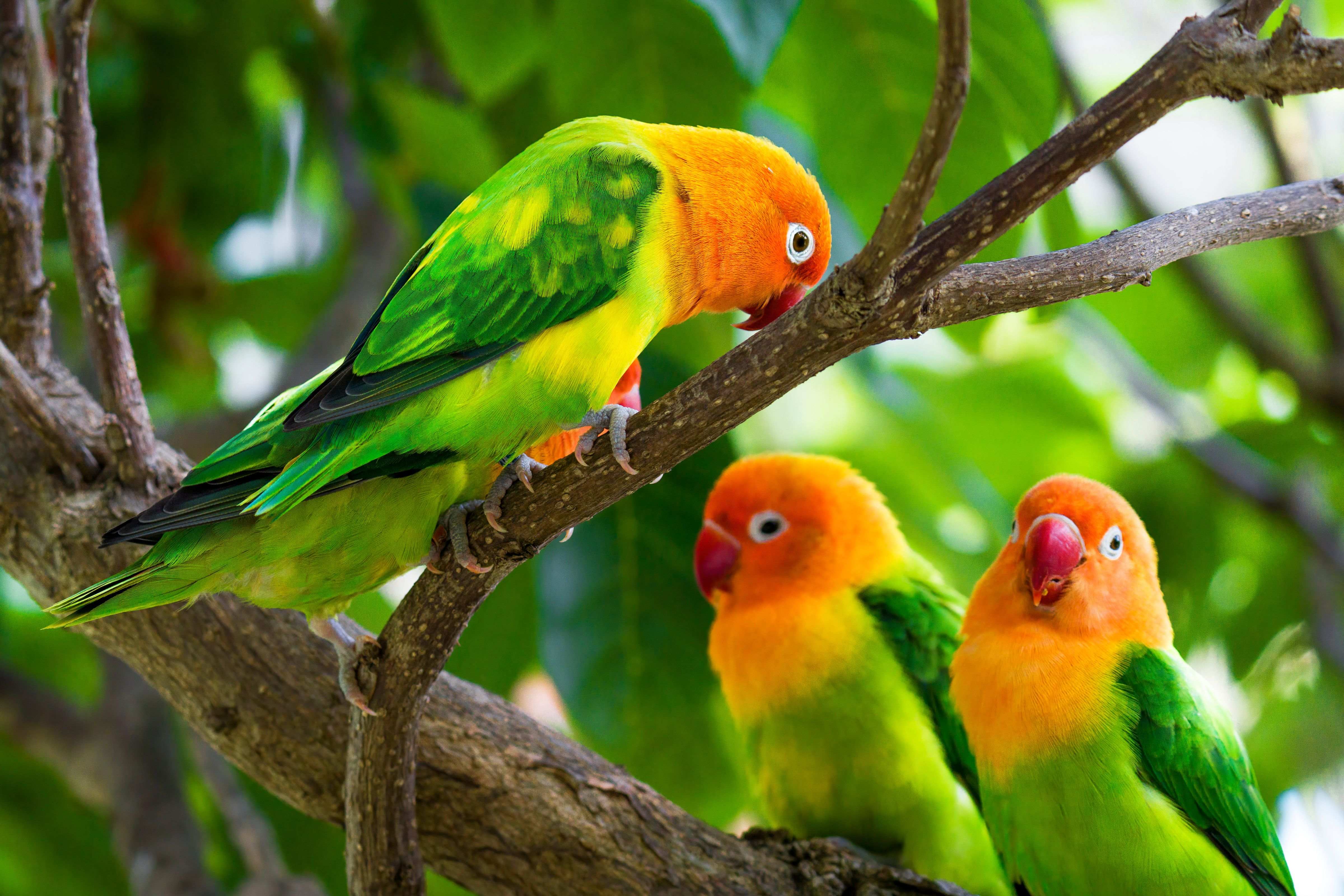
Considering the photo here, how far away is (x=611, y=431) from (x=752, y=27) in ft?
3.62

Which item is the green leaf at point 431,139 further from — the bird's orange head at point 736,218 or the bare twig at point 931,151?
the bare twig at point 931,151

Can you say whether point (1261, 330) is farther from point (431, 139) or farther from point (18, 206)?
point (18, 206)

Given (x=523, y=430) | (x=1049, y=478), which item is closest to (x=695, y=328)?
(x=1049, y=478)

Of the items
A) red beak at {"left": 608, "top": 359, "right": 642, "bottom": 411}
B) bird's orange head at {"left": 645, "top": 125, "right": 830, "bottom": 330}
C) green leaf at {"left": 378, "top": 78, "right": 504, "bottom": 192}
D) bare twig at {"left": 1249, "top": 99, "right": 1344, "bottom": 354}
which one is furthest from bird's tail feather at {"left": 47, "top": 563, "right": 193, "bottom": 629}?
bare twig at {"left": 1249, "top": 99, "right": 1344, "bottom": 354}

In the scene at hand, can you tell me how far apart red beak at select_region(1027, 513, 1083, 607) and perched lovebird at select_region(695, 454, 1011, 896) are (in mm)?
610

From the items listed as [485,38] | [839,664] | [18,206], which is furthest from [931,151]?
[18,206]

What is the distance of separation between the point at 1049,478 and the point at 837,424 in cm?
433

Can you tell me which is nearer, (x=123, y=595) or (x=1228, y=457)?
(x=123, y=595)

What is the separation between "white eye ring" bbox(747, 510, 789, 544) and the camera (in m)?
3.21

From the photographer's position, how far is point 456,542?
7.07 feet

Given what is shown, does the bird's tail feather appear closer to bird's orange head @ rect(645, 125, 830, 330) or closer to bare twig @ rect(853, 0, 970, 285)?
bird's orange head @ rect(645, 125, 830, 330)

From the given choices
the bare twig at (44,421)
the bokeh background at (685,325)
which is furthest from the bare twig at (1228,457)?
the bare twig at (44,421)

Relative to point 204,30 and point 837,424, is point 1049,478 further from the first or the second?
point 837,424

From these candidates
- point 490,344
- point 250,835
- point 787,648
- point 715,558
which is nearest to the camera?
point 490,344
